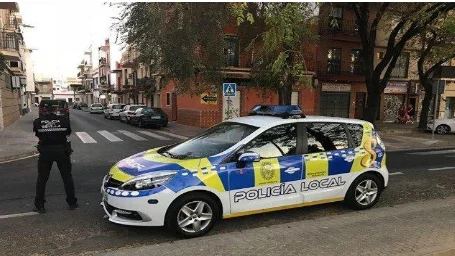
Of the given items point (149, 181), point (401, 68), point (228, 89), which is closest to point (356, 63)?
point (401, 68)

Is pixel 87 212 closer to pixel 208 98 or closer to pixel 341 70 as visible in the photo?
pixel 208 98

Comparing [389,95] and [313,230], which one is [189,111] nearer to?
[389,95]

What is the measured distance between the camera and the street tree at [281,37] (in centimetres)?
775

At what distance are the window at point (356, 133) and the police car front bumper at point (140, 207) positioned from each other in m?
3.04

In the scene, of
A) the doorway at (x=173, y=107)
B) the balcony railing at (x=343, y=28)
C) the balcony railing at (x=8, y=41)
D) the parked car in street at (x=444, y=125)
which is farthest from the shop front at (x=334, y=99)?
the balcony railing at (x=8, y=41)

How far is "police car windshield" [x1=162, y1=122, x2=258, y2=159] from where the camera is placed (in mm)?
4785

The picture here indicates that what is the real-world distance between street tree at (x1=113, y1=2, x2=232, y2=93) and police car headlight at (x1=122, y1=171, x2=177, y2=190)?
27.8 feet

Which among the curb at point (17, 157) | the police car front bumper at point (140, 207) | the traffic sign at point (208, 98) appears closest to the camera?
the police car front bumper at point (140, 207)

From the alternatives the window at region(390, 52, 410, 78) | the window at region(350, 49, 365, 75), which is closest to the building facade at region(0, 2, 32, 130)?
the window at region(350, 49, 365, 75)

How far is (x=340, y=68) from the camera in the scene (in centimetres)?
2514

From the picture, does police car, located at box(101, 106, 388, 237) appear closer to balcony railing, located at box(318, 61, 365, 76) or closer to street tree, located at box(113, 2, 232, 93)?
street tree, located at box(113, 2, 232, 93)

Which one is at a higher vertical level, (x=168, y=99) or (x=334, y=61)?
(x=334, y=61)

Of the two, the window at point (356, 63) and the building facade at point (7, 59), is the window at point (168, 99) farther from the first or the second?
the window at point (356, 63)

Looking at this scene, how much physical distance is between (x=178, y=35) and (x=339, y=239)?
10590 mm
